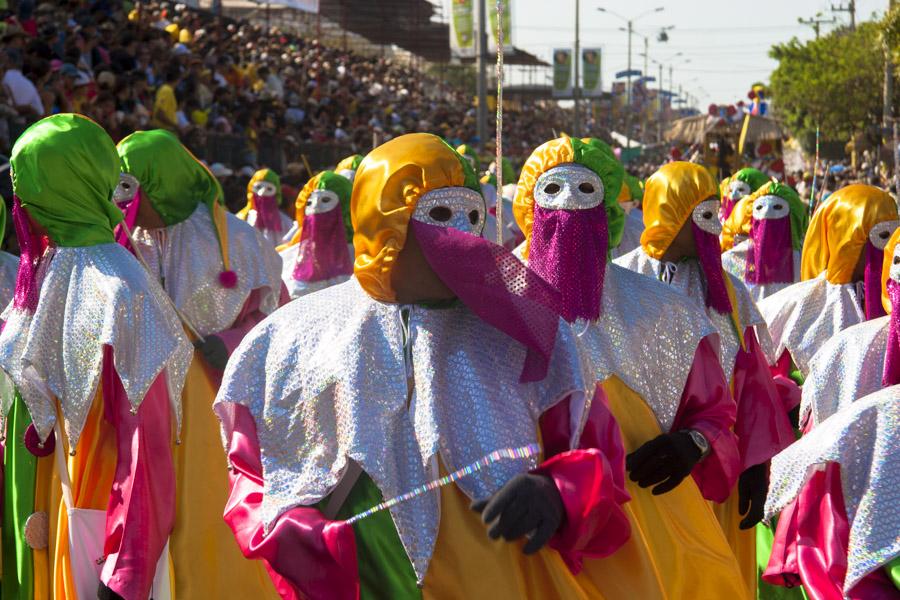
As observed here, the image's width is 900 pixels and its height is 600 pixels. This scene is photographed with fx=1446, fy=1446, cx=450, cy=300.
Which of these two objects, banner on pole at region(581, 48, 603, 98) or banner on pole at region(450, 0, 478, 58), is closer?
banner on pole at region(450, 0, 478, 58)

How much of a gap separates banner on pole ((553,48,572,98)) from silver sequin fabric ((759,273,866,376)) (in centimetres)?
4691

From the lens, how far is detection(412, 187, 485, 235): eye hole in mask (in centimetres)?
302

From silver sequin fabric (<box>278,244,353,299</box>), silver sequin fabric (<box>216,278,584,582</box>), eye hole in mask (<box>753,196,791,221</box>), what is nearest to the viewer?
silver sequin fabric (<box>216,278,584,582</box>)

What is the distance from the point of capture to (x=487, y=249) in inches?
114

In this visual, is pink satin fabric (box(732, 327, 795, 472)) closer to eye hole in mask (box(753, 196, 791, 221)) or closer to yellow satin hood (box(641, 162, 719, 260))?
yellow satin hood (box(641, 162, 719, 260))

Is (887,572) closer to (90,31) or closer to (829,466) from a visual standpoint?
(829,466)

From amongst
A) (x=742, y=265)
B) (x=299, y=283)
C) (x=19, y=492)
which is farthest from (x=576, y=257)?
(x=742, y=265)

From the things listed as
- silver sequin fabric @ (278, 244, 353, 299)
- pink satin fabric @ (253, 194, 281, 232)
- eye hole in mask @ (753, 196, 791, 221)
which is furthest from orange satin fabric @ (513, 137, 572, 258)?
pink satin fabric @ (253, 194, 281, 232)

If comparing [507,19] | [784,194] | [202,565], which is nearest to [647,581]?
[202,565]

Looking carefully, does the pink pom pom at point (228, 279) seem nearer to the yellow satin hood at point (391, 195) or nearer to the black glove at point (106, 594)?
the black glove at point (106, 594)

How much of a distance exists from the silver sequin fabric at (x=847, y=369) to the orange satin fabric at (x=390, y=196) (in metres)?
1.63

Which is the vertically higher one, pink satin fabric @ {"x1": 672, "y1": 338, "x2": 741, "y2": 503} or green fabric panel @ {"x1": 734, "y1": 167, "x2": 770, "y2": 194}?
green fabric panel @ {"x1": 734, "y1": 167, "x2": 770, "y2": 194}

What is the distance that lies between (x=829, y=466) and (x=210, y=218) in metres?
3.27

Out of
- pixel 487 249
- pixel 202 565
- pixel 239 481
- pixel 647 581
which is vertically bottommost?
pixel 202 565
